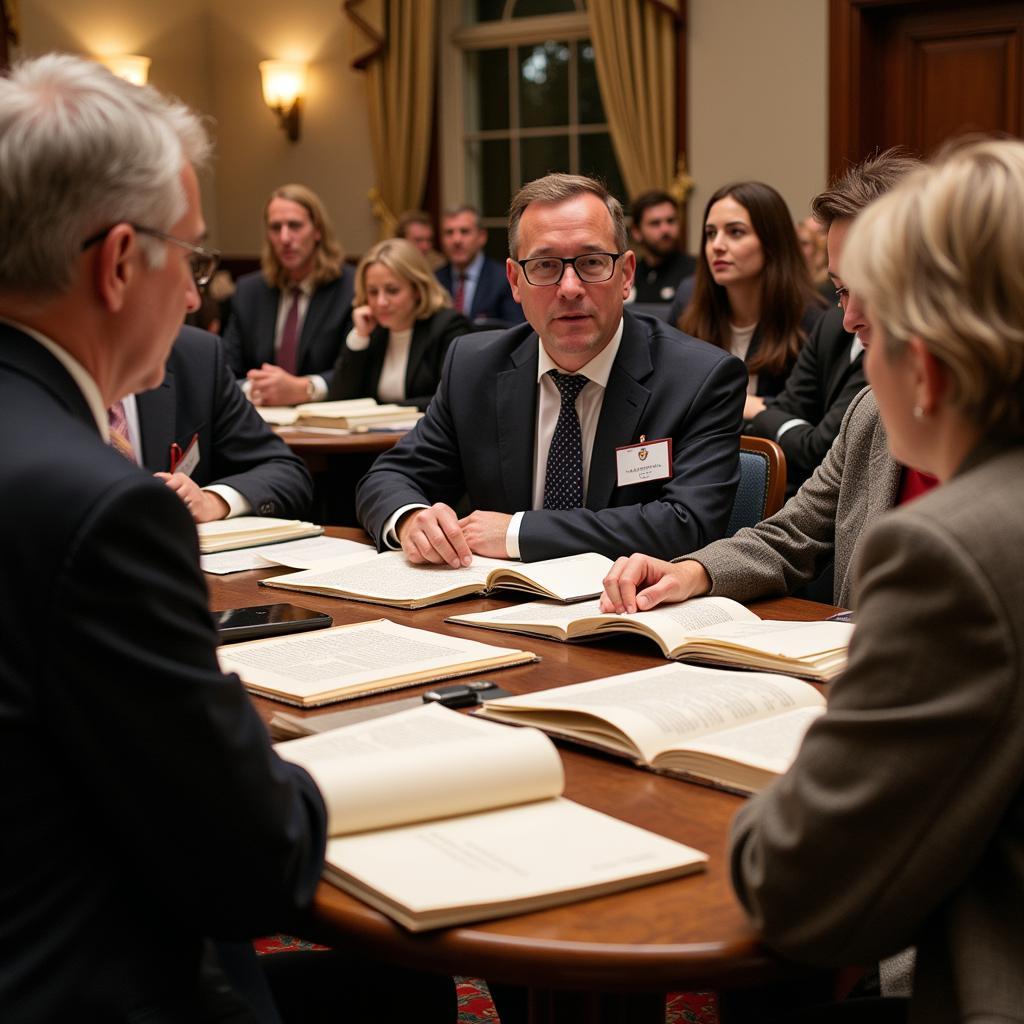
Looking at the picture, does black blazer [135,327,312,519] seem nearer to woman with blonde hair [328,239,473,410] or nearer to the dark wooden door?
woman with blonde hair [328,239,473,410]

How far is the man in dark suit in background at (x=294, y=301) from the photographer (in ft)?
21.3

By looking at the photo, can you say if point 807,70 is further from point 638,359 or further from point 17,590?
point 17,590

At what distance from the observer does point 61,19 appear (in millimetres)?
9484

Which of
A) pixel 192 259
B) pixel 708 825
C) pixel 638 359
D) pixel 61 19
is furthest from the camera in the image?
pixel 61 19

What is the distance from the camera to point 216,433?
3.36m

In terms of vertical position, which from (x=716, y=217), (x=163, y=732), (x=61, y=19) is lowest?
(x=163, y=732)

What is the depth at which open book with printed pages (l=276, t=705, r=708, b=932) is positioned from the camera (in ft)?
3.72

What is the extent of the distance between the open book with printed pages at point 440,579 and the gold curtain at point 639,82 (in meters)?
6.86

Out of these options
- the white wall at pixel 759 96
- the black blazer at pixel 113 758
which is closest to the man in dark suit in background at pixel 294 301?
the white wall at pixel 759 96

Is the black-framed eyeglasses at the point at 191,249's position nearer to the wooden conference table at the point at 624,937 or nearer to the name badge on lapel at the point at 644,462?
the wooden conference table at the point at 624,937

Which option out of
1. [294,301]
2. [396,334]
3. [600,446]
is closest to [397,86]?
[294,301]

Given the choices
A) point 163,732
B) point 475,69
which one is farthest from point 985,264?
point 475,69

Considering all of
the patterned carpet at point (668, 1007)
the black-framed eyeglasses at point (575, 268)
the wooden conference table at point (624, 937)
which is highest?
the black-framed eyeglasses at point (575, 268)

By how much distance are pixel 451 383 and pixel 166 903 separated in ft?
6.55
